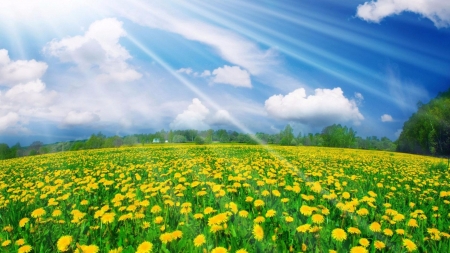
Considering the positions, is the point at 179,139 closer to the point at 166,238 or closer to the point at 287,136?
the point at 287,136

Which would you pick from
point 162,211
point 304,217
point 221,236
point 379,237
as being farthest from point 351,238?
point 162,211

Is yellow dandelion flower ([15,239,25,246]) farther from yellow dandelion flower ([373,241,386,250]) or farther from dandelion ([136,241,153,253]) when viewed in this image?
yellow dandelion flower ([373,241,386,250])

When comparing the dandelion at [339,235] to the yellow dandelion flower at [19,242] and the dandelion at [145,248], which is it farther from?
the yellow dandelion flower at [19,242]

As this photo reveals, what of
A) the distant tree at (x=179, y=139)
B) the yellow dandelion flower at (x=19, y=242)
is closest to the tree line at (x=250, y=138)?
the distant tree at (x=179, y=139)

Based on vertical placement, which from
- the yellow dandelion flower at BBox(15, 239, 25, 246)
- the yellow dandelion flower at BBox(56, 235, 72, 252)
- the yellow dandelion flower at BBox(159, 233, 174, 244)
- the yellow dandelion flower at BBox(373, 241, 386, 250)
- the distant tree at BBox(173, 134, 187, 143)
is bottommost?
the yellow dandelion flower at BBox(373, 241, 386, 250)

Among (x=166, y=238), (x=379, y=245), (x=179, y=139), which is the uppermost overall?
(x=179, y=139)

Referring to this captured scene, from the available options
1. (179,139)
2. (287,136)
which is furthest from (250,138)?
(179,139)

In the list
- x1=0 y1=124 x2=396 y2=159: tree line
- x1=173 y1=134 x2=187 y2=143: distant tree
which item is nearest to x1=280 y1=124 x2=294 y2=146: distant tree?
x1=0 y1=124 x2=396 y2=159: tree line

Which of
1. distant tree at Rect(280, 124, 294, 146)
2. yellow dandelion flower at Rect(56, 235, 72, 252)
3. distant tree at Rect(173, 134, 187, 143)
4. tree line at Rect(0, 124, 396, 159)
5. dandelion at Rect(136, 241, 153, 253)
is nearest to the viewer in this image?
dandelion at Rect(136, 241, 153, 253)

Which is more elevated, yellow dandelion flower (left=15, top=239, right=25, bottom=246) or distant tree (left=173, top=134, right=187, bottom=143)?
distant tree (left=173, top=134, right=187, bottom=143)

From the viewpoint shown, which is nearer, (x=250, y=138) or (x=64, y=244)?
(x=64, y=244)

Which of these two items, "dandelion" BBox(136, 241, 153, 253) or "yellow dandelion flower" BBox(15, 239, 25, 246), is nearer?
"dandelion" BBox(136, 241, 153, 253)

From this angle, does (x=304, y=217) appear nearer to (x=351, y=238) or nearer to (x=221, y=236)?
(x=351, y=238)

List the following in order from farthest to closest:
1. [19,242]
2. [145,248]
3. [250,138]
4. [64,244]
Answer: [250,138]
[19,242]
[64,244]
[145,248]
